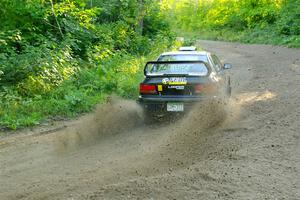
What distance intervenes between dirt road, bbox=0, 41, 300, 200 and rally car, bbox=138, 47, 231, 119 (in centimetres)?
37

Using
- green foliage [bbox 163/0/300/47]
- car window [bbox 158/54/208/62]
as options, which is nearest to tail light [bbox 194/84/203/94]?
car window [bbox 158/54/208/62]

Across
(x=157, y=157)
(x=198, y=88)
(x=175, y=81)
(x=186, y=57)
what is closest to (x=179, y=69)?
(x=175, y=81)

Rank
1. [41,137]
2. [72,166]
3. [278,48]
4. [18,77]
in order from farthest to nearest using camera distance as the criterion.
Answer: [278,48]
[18,77]
[41,137]
[72,166]

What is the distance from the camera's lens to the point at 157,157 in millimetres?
7176

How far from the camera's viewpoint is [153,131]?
9.07 metres

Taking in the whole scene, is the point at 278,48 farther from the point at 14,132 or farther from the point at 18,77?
the point at 14,132

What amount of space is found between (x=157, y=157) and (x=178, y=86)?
2.48 meters

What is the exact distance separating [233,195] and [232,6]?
43232 millimetres

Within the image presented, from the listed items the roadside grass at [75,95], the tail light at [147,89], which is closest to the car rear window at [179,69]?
the tail light at [147,89]

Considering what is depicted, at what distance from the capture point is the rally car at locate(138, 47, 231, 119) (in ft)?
30.1

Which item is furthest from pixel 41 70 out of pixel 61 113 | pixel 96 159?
pixel 96 159

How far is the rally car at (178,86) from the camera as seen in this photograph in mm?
9164

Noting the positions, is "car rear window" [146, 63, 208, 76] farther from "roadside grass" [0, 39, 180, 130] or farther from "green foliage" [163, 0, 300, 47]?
"green foliage" [163, 0, 300, 47]

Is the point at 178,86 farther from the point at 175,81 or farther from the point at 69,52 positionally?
the point at 69,52
